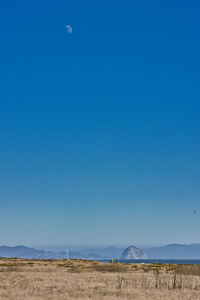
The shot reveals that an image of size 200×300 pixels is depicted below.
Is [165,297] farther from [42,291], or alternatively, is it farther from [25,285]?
[25,285]

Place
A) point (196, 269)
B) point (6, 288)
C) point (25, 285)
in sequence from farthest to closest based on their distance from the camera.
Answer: point (196, 269), point (25, 285), point (6, 288)

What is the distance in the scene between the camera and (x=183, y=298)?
23.5 metres

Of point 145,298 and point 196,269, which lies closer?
point 145,298

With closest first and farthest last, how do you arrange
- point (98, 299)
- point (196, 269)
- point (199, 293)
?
point (98, 299)
point (199, 293)
point (196, 269)

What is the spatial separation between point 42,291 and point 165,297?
8.31m

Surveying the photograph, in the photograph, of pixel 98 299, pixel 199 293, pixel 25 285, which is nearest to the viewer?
pixel 98 299

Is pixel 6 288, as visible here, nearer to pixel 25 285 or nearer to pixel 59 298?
pixel 25 285

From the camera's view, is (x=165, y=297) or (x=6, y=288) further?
(x=6, y=288)

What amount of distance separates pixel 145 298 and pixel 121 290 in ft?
11.6

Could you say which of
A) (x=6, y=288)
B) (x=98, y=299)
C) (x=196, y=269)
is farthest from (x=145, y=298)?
(x=196, y=269)

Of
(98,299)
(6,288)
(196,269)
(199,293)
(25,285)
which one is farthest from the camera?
(196,269)

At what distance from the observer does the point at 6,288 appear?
2770 centimetres

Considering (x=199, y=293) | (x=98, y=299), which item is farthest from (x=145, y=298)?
(x=199, y=293)

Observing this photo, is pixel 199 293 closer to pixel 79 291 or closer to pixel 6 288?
pixel 79 291
